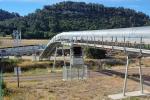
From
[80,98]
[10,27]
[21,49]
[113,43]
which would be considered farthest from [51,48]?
[10,27]

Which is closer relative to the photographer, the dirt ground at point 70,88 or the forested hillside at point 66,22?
the dirt ground at point 70,88

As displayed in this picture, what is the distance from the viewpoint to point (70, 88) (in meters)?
47.9

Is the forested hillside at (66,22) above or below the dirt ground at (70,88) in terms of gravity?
above

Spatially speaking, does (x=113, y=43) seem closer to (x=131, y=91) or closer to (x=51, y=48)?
(x=131, y=91)

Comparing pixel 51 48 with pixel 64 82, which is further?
pixel 51 48

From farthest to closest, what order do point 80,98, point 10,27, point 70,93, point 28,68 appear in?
point 10,27 → point 28,68 → point 70,93 → point 80,98

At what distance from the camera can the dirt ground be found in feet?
137

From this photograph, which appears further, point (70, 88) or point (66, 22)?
point (66, 22)

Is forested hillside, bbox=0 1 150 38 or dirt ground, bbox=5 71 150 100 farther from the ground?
forested hillside, bbox=0 1 150 38

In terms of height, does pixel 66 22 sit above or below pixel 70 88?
above

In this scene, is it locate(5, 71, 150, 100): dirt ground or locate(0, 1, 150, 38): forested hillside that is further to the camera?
locate(0, 1, 150, 38): forested hillside

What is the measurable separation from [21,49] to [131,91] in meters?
42.5

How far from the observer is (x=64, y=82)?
173ft

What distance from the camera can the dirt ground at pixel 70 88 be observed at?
4191 centimetres
